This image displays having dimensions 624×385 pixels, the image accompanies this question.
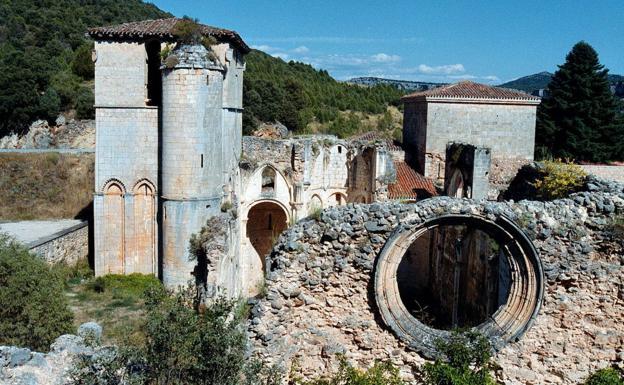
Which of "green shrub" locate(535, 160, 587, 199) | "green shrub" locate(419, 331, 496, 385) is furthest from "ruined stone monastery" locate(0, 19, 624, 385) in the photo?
"green shrub" locate(535, 160, 587, 199)

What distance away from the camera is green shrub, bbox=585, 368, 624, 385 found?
7.09 m

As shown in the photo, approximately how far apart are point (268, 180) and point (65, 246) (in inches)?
287

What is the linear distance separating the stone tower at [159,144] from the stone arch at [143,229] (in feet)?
0.10

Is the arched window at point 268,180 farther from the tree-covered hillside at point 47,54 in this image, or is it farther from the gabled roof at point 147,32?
the tree-covered hillside at point 47,54

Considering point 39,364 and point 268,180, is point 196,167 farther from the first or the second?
point 39,364

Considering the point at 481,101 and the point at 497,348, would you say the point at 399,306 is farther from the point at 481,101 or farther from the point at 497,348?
the point at 481,101

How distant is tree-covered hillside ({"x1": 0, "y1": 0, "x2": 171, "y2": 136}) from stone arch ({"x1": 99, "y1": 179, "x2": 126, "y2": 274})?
1914 centimetres

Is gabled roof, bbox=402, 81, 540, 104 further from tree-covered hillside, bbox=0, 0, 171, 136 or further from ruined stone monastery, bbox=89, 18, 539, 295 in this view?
tree-covered hillside, bbox=0, 0, 171, 136

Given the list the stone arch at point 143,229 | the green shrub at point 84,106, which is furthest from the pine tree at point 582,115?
the green shrub at point 84,106

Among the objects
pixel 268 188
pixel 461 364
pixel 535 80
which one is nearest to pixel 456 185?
pixel 268 188

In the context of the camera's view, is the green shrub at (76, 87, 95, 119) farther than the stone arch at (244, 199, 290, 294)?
Yes

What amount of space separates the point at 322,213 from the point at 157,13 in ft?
211

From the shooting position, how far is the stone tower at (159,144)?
1516 centimetres

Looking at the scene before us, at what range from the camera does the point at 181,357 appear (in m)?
5.59
